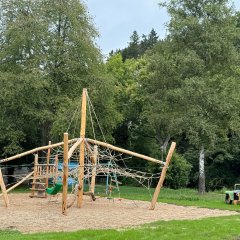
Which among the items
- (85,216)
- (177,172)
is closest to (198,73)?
(177,172)

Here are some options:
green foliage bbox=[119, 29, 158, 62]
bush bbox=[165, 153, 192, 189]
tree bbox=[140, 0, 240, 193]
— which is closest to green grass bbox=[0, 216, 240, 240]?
tree bbox=[140, 0, 240, 193]

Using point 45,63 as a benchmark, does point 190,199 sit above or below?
below

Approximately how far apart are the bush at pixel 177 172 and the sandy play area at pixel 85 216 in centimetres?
1366

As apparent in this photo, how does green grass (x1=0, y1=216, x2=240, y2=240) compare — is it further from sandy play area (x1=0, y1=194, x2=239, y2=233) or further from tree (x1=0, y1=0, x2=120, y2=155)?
tree (x1=0, y1=0, x2=120, y2=155)

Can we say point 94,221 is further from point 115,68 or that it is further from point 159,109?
point 115,68

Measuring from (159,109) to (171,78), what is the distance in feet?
6.84

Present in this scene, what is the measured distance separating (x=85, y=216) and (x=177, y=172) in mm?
19152

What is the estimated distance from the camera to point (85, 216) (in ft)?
48.0

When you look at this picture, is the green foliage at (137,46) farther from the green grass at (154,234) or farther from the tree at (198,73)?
the green grass at (154,234)

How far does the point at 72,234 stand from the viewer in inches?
400

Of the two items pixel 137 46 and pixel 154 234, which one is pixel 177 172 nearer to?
pixel 154 234

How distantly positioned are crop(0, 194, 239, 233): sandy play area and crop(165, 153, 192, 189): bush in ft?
44.8

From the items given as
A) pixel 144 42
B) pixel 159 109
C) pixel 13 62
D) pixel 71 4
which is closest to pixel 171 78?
pixel 159 109

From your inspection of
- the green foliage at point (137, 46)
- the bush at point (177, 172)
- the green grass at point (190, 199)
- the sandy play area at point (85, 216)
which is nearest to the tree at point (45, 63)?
the bush at point (177, 172)
